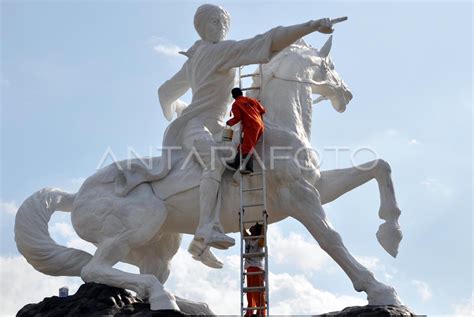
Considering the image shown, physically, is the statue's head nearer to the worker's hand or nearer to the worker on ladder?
the worker's hand

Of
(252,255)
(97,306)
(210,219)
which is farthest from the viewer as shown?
(210,219)

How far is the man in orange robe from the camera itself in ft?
22.2

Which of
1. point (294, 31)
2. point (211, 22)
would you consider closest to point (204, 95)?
point (211, 22)

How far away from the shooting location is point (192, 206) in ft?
23.0

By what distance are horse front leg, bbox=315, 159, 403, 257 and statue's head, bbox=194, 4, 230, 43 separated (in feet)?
5.38

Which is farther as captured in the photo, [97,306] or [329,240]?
[329,240]

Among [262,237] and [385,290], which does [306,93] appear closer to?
[262,237]

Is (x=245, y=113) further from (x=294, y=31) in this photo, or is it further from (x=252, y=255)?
(x=252, y=255)

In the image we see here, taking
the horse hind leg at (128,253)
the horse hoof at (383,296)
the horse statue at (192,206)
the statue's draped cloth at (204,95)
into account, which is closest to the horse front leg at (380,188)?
the horse statue at (192,206)

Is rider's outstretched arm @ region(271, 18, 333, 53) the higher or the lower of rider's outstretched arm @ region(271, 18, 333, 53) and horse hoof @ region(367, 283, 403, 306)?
the higher

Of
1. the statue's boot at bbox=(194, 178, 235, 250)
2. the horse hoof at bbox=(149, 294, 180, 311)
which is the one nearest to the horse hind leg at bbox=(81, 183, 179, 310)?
the horse hoof at bbox=(149, 294, 180, 311)

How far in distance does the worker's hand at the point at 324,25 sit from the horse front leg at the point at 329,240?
4.26 feet

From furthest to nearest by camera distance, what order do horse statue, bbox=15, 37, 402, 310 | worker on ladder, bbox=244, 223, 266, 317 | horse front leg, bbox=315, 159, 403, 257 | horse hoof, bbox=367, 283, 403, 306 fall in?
horse front leg, bbox=315, 159, 403, 257 → horse statue, bbox=15, 37, 402, 310 → worker on ladder, bbox=244, 223, 266, 317 → horse hoof, bbox=367, 283, 403, 306

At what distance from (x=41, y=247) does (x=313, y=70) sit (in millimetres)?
2970
